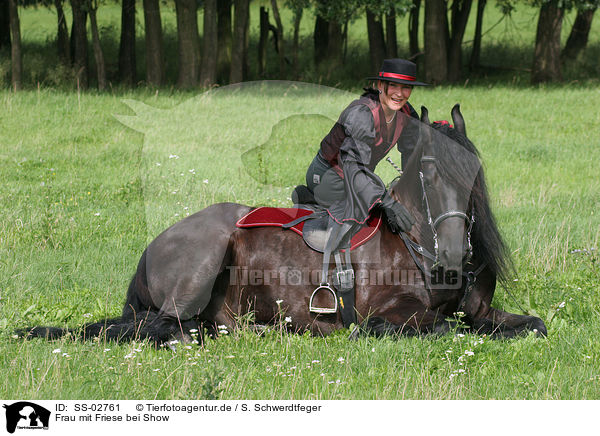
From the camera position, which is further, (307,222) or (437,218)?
(307,222)

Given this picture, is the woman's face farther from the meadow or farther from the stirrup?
the stirrup

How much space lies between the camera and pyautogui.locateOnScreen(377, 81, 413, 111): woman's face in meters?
4.95

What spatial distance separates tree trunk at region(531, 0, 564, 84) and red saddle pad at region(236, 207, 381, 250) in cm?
1990

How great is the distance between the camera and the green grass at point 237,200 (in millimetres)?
4316

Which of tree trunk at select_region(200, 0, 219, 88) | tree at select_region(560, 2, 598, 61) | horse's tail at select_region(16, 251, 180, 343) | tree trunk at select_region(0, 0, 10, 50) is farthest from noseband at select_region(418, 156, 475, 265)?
tree at select_region(560, 2, 598, 61)

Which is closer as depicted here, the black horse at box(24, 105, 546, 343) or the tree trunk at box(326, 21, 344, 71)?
the black horse at box(24, 105, 546, 343)

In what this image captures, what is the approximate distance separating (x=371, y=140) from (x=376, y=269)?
1028 mm

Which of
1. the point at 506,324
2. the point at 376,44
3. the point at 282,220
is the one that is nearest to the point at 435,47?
the point at 376,44

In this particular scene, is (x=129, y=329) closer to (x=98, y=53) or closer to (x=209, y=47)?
(x=209, y=47)

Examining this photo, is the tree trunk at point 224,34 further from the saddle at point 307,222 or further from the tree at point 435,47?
the saddle at point 307,222

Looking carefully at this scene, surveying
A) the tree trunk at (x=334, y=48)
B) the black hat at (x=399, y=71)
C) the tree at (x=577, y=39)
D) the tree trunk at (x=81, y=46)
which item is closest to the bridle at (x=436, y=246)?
the black hat at (x=399, y=71)

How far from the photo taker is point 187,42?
20.2 metres
